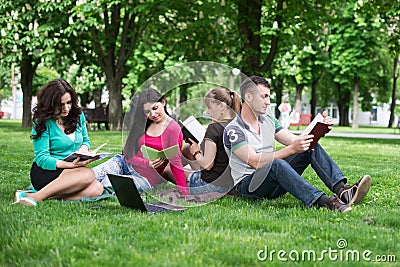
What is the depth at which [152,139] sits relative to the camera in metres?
5.81

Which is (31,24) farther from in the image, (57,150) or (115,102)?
(57,150)

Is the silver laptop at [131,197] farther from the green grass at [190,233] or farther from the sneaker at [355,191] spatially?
the sneaker at [355,191]

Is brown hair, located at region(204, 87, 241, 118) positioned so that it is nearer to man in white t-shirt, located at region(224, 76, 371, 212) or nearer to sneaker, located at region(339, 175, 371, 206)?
man in white t-shirt, located at region(224, 76, 371, 212)

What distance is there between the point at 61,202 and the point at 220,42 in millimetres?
14600

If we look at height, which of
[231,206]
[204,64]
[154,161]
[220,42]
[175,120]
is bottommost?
[231,206]

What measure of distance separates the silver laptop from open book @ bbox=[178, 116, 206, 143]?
2.15 ft

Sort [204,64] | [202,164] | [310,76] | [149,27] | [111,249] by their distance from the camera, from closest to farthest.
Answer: [111,249] < [204,64] < [202,164] < [149,27] < [310,76]

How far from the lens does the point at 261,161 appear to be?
575 centimetres

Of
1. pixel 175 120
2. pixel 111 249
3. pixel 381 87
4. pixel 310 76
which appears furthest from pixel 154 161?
pixel 381 87

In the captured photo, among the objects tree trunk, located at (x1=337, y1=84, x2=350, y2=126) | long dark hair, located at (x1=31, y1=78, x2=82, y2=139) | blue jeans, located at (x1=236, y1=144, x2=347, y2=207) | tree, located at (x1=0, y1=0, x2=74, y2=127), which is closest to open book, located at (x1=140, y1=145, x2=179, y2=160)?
blue jeans, located at (x1=236, y1=144, x2=347, y2=207)

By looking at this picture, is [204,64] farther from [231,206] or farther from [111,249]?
[111,249]

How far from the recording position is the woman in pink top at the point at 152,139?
216 inches

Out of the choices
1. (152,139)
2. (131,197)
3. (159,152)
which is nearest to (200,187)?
(159,152)

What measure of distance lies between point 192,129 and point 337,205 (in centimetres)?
144
